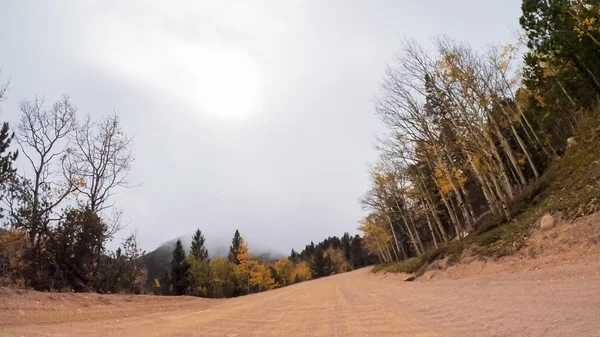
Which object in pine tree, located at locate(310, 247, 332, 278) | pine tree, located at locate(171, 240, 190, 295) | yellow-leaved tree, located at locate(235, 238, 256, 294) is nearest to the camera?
pine tree, located at locate(171, 240, 190, 295)

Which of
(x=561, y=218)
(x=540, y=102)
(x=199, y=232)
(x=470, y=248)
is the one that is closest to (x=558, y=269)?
(x=561, y=218)

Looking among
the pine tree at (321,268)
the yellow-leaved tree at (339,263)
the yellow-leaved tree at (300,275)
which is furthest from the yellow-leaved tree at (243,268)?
the yellow-leaved tree at (339,263)

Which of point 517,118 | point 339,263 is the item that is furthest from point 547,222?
point 339,263

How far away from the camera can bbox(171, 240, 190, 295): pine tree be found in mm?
52372

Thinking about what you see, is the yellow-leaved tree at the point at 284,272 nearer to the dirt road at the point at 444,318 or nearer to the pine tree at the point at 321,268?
the pine tree at the point at 321,268

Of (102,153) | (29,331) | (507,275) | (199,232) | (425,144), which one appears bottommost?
(507,275)

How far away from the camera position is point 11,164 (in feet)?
59.7

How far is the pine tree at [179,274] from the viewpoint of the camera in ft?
172

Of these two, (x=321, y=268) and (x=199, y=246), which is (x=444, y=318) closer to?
(x=199, y=246)

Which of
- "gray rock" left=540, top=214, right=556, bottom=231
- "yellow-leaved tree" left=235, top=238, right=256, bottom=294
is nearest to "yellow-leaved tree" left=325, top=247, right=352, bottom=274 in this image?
"yellow-leaved tree" left=235, top=238, right=256, bottom=294

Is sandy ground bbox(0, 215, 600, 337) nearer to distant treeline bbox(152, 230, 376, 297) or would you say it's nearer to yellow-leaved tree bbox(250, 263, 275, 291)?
distant treeline bbox(152, 230, 376, 297)

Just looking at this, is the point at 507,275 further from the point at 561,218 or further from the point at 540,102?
the point at 540,102

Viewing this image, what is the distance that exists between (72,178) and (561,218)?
2523cm

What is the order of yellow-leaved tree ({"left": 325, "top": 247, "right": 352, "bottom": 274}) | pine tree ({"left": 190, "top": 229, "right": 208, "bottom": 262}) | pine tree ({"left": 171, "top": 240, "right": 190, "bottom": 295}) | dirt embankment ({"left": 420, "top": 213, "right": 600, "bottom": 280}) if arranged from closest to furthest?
dirt embankment ({"left": 420, "top": 213, "right": 600, "bottom": 280}) → pine tree ({"left": 171, "top": 240, "right": 190, "bottom": 295}) → pine tree ({"left": 190, "top": 229, "right": 208, "bottom": 262}) → yellow-leaved tree ({"left": 325, "top": 247, "right": 352, "bottom": 274})
